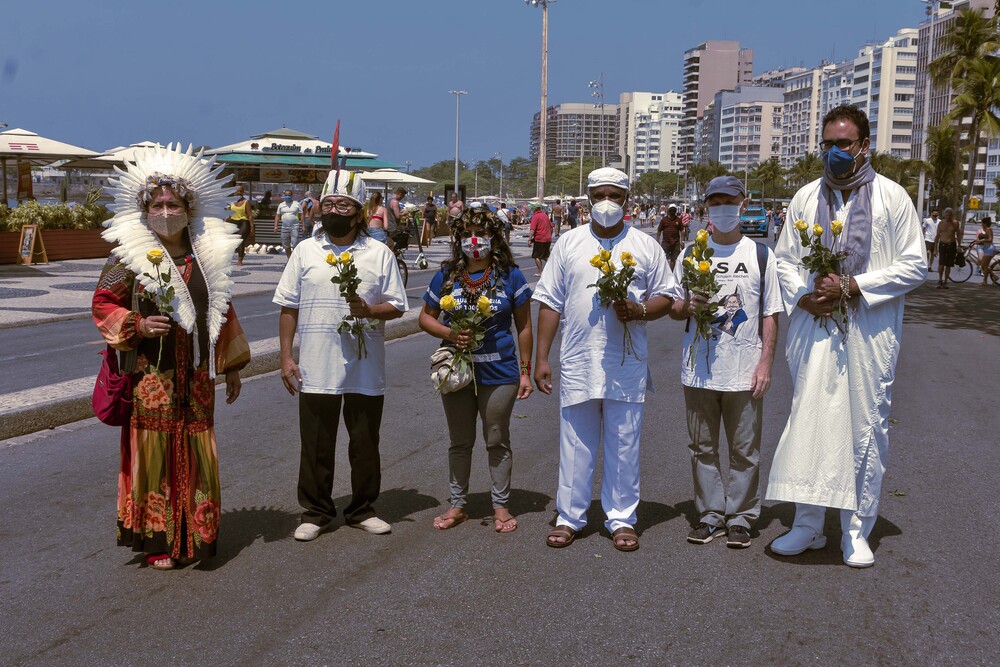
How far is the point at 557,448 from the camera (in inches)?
290

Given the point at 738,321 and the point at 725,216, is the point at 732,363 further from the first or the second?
the point at 725,216

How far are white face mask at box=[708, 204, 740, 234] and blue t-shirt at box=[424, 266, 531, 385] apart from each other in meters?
1.01

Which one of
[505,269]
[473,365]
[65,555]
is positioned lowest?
[65,555]

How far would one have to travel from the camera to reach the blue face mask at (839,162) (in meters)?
4.90

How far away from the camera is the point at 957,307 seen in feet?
63.8

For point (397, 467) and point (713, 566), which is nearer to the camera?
point (713, 566)

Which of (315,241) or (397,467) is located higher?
(315,241)

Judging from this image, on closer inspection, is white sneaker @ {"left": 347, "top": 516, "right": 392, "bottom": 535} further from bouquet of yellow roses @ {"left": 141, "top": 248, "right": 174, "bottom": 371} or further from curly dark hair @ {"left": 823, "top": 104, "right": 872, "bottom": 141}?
curly dark hair @ {"left": 823, "top": 104, "right": 872, "bottom": 141}

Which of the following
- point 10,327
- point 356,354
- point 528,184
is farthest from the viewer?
point 528,184

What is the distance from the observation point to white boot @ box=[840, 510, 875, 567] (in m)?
4.92

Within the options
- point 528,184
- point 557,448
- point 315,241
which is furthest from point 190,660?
point 528,184

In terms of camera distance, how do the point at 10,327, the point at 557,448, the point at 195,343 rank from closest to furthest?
the point at 195,343, the point at 557,448, the point at 10,327

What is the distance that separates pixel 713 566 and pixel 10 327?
38.8 feet

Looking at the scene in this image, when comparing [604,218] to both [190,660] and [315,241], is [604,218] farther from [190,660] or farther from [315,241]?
[190,660]
